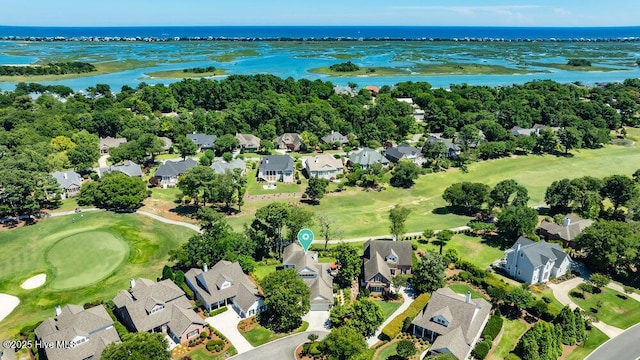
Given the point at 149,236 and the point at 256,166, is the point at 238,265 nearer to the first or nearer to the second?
the point at 149,236

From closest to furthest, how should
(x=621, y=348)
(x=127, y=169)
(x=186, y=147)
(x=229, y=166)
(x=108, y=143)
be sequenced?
1. (x=621, y=348)
2. (x=127, y=169)
3. (x=229, y=166)
4. (x=186, y=147)
5. (x=108, y=143)

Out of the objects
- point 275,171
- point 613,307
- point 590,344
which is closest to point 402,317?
point 590,344

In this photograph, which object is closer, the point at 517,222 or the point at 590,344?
the point at 590,344

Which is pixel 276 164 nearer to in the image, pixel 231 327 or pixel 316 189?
pixel 316 189

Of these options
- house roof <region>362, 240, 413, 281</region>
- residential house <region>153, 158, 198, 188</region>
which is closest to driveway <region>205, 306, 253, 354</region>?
house roof <region>362, 240, 413, 281</region>

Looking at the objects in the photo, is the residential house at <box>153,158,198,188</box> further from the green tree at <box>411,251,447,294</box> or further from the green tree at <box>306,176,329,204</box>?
the green tree at <box>411,251,447,294</box>

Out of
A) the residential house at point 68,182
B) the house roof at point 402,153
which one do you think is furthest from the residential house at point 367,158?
the residential house at point 68,182
